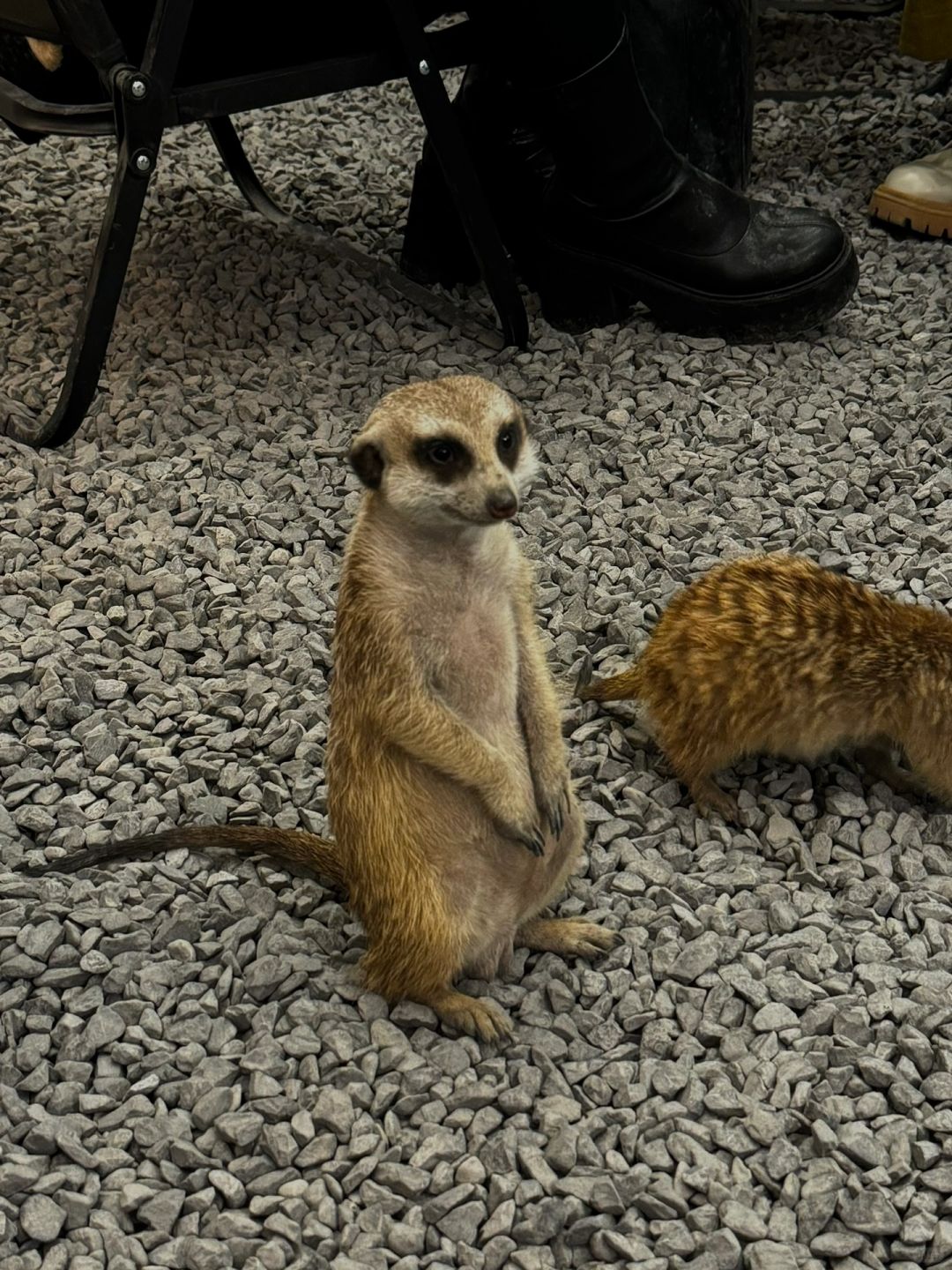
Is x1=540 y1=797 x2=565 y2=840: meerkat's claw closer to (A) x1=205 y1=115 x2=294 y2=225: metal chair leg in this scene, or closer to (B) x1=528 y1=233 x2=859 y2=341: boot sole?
(B) x1=528 y1=233 x2=859 y2=341: boot sole

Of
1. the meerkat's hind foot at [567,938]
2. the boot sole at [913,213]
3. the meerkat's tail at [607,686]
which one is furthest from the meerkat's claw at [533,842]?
the boot sole at [913,213]

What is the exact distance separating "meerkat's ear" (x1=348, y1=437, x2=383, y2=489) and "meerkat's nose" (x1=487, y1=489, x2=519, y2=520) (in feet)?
0.57

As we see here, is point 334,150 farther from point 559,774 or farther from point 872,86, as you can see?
point 559,774

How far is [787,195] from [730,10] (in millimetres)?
777

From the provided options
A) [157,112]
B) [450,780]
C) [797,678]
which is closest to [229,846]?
[450,780]

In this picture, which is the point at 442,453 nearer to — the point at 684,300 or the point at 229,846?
the point at 229,846

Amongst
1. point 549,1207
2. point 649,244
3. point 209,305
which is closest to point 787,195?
point 649,244

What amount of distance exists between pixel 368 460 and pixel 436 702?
335 millimetres

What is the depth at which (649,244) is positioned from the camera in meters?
3.69

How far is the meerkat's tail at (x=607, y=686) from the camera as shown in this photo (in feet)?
8.35

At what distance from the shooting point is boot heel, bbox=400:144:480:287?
3977 mm

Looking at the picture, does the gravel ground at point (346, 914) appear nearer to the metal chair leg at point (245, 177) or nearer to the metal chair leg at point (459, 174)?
the metal chair leg at point (459, 174)

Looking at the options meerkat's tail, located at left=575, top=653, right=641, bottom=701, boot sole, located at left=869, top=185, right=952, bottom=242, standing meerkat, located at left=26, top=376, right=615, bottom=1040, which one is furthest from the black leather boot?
standing meerkat, located at left=26, top=376, right=615, bottom=1040

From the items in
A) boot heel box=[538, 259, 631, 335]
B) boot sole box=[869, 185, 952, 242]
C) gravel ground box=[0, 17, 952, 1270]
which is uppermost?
boot sole box=[869, 185, 952, 242]
